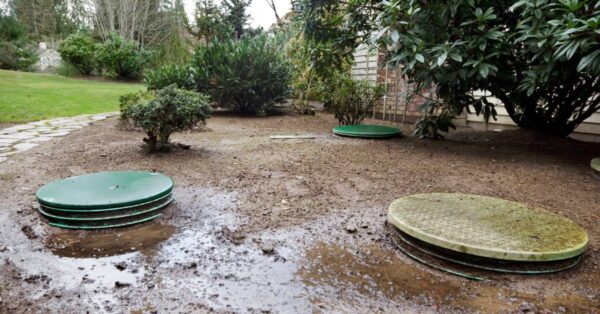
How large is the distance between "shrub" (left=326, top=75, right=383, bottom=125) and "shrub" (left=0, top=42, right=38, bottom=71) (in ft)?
46.6

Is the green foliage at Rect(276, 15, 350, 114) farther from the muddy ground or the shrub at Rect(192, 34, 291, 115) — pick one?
the muddy ground

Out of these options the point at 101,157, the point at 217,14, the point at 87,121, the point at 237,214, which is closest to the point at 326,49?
the point at 101,157

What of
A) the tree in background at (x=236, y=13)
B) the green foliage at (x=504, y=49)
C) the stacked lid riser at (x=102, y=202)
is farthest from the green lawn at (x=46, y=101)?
the tree in background at (x=236, y=13)

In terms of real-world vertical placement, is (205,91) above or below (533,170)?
above

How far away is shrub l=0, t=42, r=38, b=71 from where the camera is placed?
46.6 feet

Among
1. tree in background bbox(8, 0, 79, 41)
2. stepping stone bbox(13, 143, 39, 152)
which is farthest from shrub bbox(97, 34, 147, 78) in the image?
stepping stone bbox(13, 143, 39, 152)

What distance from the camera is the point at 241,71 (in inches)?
286

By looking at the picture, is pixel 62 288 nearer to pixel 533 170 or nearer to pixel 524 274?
pixel 524 274

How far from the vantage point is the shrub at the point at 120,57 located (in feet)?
45.3

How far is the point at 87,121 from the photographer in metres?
6.39

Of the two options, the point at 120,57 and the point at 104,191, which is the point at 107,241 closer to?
the point at 104,191

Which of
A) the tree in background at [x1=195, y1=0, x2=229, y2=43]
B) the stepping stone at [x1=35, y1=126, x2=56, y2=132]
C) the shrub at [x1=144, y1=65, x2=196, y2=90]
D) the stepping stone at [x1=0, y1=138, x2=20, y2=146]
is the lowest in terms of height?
the stepping stone at [x1=0, y1=138, x2=20, y2=146]

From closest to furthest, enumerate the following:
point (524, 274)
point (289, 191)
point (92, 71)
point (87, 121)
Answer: point (524, 274), point (289, 191), point (87, 121), point (92, 71)

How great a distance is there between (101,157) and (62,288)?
257 cm
